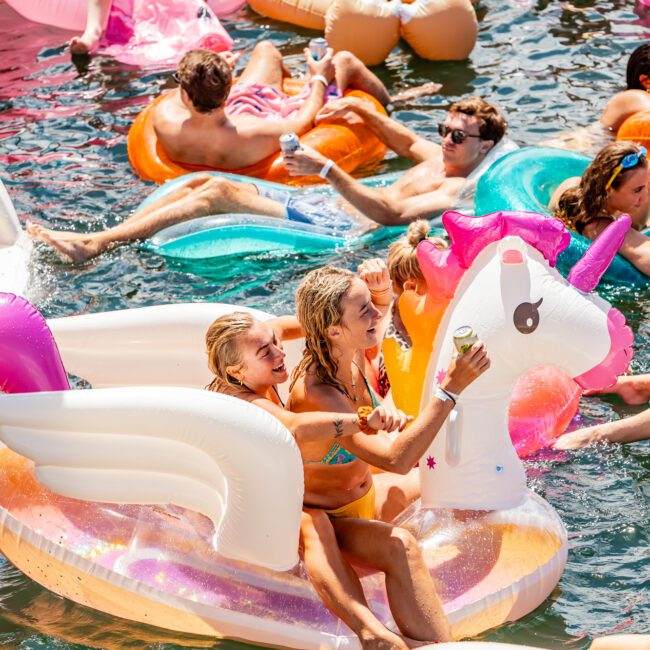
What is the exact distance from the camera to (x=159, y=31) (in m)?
8.68

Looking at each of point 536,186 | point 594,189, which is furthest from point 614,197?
point 536,186

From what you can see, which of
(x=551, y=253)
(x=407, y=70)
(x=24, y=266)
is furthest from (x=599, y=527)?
(x=407, y=70)

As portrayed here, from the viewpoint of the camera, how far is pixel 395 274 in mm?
4504

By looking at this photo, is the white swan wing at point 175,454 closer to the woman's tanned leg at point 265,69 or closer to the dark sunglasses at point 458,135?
the dark sunglasses at point 458,135

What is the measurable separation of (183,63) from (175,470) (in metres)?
3.59

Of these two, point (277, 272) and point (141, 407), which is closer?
point (141, 407)

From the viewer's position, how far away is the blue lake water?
3.81 metres

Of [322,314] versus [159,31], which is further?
[159,31]

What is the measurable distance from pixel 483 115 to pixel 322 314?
299 cm

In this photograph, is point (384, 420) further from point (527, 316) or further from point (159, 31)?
point (159, 31)

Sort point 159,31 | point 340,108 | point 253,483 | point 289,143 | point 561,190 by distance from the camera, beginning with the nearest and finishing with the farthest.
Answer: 1. point 253,483
2. point 289,143
3. point 561,190
4. point 340,108
5. point 159,31

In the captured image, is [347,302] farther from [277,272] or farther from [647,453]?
[277,272]

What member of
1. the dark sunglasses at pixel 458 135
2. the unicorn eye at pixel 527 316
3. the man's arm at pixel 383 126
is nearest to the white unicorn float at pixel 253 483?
the unicorn eye at pixel 527 316

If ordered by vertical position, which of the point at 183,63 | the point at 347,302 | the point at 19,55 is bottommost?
the point at 19,55
